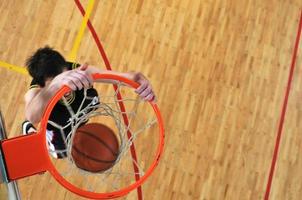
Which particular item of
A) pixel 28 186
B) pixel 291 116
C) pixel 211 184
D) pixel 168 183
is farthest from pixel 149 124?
pixel 291 116

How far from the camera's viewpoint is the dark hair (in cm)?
300

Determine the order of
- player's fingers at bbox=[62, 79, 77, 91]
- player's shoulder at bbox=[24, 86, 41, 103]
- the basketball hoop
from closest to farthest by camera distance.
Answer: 1. player's fingers at bbox=[62, 79, 77, 91]
2. the basketball hoop
3. player's shoulder at bbox=[24, 86, 41, 103]

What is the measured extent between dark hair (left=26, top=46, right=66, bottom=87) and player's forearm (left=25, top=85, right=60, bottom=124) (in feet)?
0.74

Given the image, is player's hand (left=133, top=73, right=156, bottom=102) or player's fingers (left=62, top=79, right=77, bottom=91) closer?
player's fingers (left=62, top=79, right=77, bottom=91)

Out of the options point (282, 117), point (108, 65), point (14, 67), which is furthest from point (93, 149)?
point (282, 117)

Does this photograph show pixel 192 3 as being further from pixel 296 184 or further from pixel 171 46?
pixel 296 184

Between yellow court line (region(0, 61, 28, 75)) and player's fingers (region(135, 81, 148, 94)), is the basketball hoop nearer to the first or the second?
player's fingers (region(135, 81, 148, 94))

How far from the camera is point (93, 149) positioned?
2658 millimetres

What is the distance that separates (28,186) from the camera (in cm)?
380

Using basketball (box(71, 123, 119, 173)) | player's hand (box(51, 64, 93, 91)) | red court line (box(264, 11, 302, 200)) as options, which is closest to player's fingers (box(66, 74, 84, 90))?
player's hand (box(51, 64, 93, 91))

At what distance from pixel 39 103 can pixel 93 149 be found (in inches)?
17.0

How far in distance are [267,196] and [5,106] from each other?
2.57 meters

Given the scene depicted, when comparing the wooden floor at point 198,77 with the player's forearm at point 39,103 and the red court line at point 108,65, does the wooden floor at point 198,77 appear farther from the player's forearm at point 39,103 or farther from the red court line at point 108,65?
the player's forearm at point 39,103

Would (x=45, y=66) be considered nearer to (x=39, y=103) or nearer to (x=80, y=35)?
(x=39, y=103)
